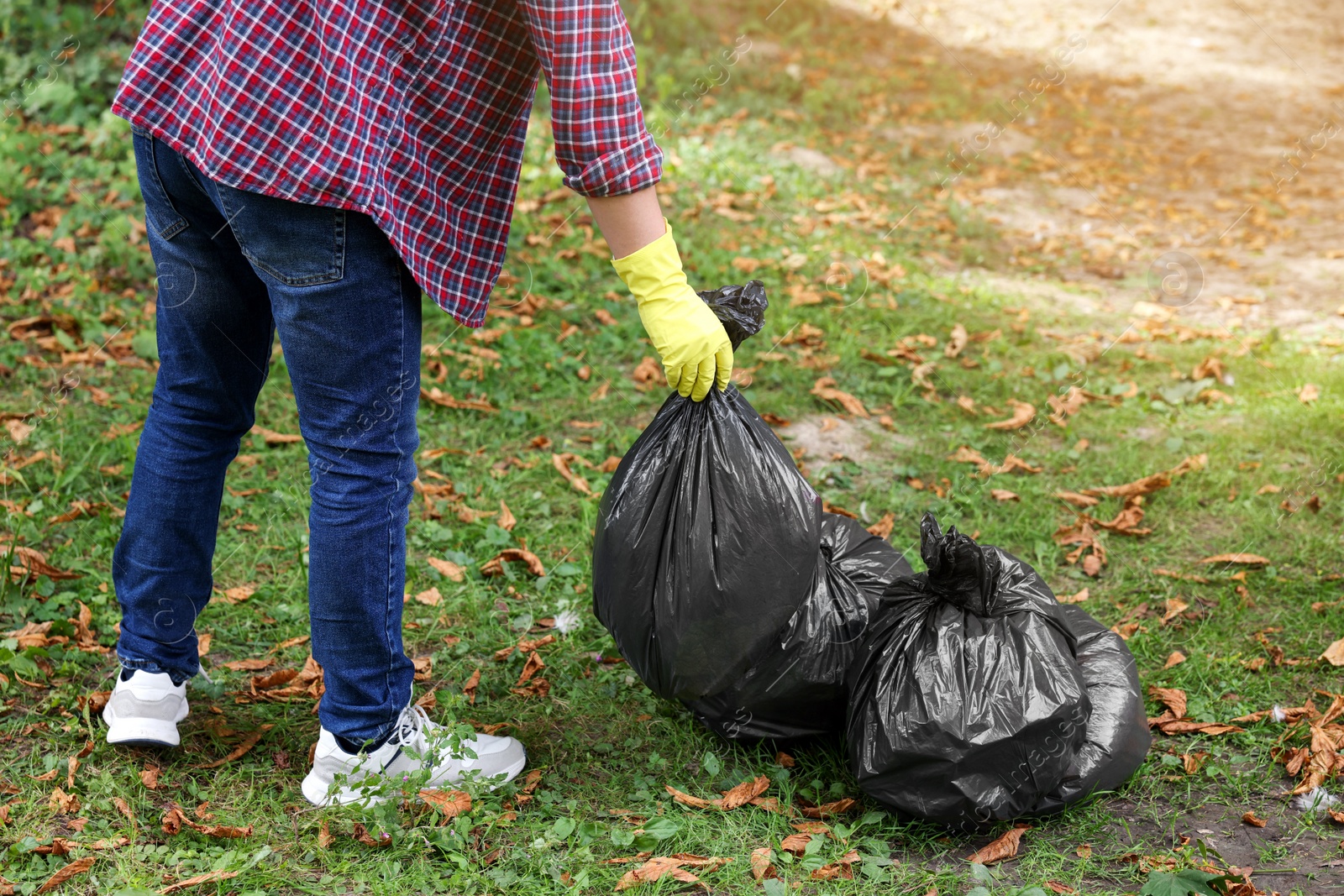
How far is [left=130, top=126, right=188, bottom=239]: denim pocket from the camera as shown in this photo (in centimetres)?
166

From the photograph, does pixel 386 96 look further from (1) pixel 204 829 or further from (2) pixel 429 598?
(2) pixel 429 598

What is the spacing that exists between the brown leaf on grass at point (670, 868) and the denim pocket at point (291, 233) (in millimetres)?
1102

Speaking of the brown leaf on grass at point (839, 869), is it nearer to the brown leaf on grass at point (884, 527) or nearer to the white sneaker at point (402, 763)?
the white sneaker at point (402, 763)

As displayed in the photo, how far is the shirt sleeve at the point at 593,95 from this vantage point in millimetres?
1475

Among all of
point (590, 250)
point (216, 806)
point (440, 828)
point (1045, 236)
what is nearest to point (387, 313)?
point (440, 828)

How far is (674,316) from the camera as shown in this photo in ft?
5.76

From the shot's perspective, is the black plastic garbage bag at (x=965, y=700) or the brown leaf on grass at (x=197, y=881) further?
the black plastic garbage bag at (x=965, y=700)

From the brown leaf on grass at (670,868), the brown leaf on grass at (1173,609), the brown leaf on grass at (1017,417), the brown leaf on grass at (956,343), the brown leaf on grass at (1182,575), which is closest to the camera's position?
the brown leaf on grass at (670,868)

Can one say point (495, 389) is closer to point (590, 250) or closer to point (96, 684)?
point (590, 250)

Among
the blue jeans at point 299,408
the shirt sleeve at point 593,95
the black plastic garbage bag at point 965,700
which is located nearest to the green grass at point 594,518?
the black plastic garbage bag at point 965,700

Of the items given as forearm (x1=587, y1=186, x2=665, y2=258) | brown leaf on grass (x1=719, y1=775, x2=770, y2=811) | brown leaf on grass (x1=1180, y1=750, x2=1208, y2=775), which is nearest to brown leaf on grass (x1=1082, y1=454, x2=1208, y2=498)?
brown leaf on grass (x1=1180, y1=750, x2=1208, y2=775)

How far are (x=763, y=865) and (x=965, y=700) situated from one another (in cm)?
46

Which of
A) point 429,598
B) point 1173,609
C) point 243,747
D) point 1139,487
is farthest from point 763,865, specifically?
point 1139,487

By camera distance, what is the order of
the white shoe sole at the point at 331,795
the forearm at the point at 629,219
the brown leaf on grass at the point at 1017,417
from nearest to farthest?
the forearm at the point at 629,219 → the white shoe sole at the point at 331,795 → the brown leaf on grass at the point at 1017,417
